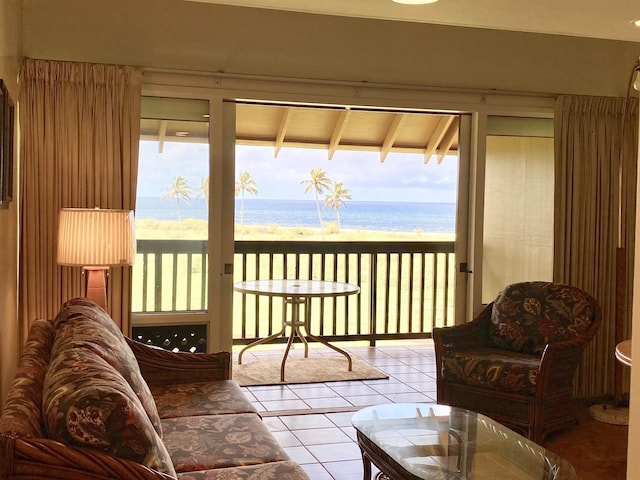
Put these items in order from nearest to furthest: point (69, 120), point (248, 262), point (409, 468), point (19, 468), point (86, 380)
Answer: point (19, 468) < point (86, 380) < point (409, 468) < point (69, 120) < point (248, 262)

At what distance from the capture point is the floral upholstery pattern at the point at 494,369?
3998 mm

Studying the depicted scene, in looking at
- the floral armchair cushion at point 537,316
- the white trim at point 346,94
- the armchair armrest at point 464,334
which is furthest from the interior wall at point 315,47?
the armchair armrest at point 464,334

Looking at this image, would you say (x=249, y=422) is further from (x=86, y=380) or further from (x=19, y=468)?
(x=19, y=468)

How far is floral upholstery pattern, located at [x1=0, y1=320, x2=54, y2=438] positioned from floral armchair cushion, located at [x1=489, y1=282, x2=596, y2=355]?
2795mm

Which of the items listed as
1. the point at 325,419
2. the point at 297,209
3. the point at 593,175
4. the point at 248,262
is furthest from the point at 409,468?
the point at 297,209

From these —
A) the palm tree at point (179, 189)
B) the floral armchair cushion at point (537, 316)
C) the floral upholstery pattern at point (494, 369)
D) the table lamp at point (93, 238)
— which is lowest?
the floral upholstery pattern at point (494, 369)

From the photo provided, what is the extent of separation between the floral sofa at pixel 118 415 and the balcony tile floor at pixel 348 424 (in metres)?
0.68

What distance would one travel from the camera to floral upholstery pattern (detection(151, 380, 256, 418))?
3000 mm

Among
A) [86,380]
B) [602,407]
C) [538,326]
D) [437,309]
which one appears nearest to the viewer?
[86,380]

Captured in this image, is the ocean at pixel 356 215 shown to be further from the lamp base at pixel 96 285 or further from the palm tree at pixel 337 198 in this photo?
the lamp base at pixel 96 285

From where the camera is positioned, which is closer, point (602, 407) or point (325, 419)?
point (325, 419)

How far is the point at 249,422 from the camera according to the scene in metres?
2.86

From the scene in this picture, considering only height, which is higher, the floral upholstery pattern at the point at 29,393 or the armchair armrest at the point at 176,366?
the floral upholstery pattern at the point at 29,393

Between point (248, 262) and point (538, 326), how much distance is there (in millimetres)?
3127
